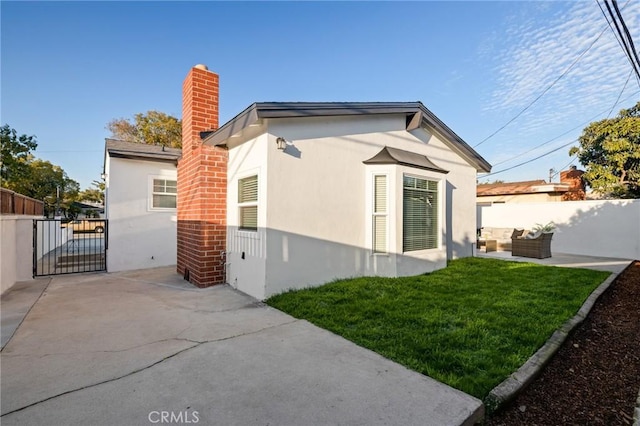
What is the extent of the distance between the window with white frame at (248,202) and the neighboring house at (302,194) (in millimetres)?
21

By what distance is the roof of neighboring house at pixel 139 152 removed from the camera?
27.9ft

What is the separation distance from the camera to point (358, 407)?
2295 mm

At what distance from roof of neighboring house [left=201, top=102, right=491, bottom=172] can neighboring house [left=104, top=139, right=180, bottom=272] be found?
355 centimetres

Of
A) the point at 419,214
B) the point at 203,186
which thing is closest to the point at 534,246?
the point at 419,214

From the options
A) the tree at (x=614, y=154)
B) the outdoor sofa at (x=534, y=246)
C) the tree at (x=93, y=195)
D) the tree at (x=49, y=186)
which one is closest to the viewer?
the outdoor sofa at (x=534, y=246)

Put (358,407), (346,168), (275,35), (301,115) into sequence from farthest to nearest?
(275,35) → (346,168) → (301,115) → (358,407)

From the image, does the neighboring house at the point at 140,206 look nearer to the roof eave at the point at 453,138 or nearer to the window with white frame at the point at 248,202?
the window with white frame at the point at 248,202

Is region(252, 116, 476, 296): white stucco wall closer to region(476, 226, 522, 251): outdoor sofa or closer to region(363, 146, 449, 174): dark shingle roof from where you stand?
region(363, 146, 449, 174): dark shingle roof

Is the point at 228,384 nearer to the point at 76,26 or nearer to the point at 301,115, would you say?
the point at 301,115

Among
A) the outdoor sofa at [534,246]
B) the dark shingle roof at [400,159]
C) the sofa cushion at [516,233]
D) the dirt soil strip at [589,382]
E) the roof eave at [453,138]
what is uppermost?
the roof eave at [453,138]

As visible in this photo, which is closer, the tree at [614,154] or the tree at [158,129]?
the tree at [614,154]

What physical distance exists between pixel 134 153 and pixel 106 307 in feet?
17.4

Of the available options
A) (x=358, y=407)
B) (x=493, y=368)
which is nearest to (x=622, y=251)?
(x=493, y=368)

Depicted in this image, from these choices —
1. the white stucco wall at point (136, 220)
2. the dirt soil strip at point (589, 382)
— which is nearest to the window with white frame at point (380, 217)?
the dirt soil strip at point (589, 382)
